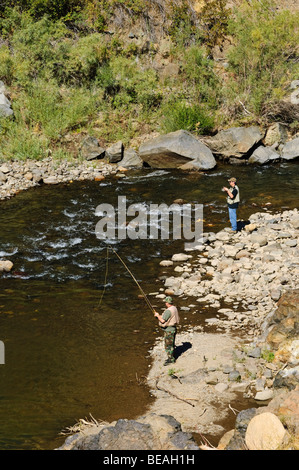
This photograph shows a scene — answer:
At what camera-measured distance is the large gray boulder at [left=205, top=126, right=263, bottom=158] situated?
66.5ft

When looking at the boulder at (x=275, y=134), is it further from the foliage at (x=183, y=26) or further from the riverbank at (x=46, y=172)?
the foliage at (x=183, y=26)

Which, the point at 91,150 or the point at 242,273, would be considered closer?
the point at 242,273

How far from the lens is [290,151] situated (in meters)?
20.2

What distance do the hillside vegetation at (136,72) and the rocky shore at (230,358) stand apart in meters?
10.2

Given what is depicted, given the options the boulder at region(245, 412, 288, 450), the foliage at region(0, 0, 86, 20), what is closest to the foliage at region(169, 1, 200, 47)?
the foliage at region(0, 0, 86, 20)

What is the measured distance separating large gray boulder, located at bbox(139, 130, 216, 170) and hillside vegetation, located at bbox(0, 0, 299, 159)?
1.75 meters

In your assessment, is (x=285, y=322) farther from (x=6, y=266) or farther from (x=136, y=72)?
(x=136, y=72)

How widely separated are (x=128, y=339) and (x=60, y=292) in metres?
2.57

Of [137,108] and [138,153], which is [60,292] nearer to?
[138,153]

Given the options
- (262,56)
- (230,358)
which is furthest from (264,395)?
(262,56)

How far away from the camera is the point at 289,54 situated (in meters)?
22.7

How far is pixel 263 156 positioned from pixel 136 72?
8.54 metres
